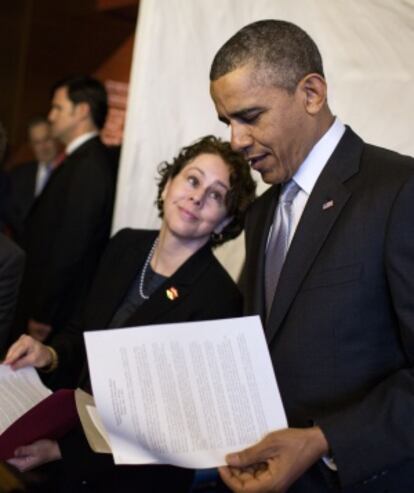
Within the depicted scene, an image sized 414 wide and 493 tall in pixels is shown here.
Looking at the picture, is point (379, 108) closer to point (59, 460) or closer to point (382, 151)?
point (382, 151)

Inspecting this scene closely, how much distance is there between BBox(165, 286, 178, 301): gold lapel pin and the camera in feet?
6.59

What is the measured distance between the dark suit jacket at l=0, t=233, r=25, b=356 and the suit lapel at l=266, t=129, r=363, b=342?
1020mm

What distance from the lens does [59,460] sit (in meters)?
1.79

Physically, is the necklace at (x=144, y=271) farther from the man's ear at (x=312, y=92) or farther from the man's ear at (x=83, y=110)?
the man's ear at (x=83, y=110)

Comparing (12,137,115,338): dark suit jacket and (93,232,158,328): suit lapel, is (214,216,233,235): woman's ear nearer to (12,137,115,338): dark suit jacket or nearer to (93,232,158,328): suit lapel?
(93,232,158,328): suit lapel

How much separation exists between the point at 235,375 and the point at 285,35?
66 cm

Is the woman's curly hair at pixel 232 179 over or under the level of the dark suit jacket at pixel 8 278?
over

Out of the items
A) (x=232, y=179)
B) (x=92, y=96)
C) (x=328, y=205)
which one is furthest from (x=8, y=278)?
(x=92, y=96)

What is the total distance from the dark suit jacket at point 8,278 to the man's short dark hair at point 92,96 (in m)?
1.62

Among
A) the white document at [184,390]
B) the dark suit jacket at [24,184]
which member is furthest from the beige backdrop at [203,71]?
the dark suit jacket at [24,184]

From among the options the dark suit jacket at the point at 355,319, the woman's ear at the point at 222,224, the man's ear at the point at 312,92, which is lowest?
the dark suit jacket at the point at 355,319

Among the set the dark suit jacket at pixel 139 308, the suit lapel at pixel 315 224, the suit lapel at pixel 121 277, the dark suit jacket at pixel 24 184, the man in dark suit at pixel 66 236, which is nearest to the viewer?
the suit lapel at pixel 315 224

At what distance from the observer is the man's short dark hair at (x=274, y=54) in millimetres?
1457

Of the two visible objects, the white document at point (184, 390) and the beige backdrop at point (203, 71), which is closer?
the white document at point (184, 390)
